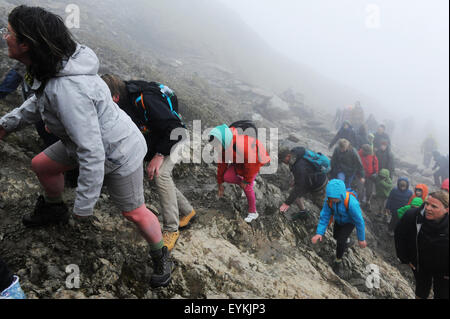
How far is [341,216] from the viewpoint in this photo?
17.6ft

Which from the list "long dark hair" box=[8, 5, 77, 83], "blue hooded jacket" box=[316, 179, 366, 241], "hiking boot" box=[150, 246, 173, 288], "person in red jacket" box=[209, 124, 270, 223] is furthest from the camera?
"blue hooded jacket" box=[316, 179, 366, 241]

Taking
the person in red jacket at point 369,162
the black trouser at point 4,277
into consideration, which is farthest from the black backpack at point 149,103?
the person in red jacket at point 369,162

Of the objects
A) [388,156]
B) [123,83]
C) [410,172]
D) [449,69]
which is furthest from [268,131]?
[449,69]

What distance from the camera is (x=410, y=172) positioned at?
20.8 m

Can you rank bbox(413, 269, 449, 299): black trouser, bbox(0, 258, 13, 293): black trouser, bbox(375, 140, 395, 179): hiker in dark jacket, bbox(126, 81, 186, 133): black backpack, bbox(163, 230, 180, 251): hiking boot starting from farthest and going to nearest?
bbox(375, 140, 395, 179): hiker in dark jacket
bbox(163, 230, 180, 251): hiking boot
bbox(413, 269, 449, 299): black trouser
bbox(126, 81, 186, 133): black backpack
bbox(0, 258, 13, 293): black trouser

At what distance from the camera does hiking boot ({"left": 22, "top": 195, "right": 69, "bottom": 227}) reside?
11.0ft

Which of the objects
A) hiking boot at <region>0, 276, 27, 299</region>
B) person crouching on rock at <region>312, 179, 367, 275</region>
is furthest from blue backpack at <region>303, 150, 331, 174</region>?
hiking boot at <region>0, 276, 27, 299</region>

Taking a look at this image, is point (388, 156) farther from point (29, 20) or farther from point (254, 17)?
point (254, 17)

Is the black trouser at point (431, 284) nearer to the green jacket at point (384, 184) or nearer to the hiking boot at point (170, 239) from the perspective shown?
the hiking boot at point (170, 239)

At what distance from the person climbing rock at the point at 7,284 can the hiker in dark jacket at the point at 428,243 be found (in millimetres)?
4663

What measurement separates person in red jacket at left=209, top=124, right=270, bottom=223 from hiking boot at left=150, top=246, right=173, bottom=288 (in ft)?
7.32

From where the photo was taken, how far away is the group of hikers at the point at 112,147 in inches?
84.4

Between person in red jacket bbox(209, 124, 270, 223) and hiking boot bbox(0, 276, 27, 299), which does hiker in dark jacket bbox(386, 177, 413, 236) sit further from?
hiking boot bbox(0, 276, 27, 299)

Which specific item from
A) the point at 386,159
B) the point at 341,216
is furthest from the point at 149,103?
the point at 386,159
